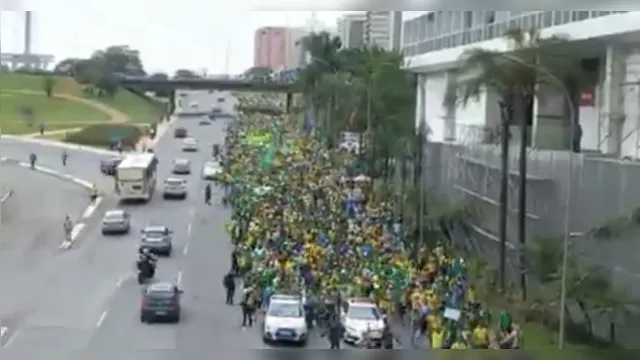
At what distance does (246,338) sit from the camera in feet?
15.3

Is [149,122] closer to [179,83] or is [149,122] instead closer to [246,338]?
[179,83]

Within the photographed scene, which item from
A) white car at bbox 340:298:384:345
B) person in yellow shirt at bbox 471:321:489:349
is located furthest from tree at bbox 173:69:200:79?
person in yellow shirt at bbox 471:321:489:349

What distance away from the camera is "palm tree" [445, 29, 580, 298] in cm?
495

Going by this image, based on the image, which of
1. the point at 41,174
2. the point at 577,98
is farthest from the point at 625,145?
the point at 41,174

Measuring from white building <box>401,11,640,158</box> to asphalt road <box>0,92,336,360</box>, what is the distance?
99 centimetres

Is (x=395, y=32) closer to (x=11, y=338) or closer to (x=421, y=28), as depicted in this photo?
(x=421, y=28)

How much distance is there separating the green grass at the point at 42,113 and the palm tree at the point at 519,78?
1432mm

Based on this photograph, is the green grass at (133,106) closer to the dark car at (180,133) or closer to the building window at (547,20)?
the dark car at (180,133)

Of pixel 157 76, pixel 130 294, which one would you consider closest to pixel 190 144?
pixel 157 76

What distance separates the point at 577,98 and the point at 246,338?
1584 millimetres

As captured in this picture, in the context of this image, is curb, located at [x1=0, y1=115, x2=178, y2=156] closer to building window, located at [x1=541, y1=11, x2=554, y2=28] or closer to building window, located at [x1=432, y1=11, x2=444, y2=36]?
A: building window, located at [x1=432, y1=11, x2=444, y2=36]

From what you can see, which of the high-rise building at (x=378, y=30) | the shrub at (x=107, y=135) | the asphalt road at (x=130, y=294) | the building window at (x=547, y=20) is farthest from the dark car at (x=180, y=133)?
the building window at (x=547, y=20)

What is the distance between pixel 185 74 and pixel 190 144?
268mm

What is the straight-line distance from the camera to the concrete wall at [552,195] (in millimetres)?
4785
